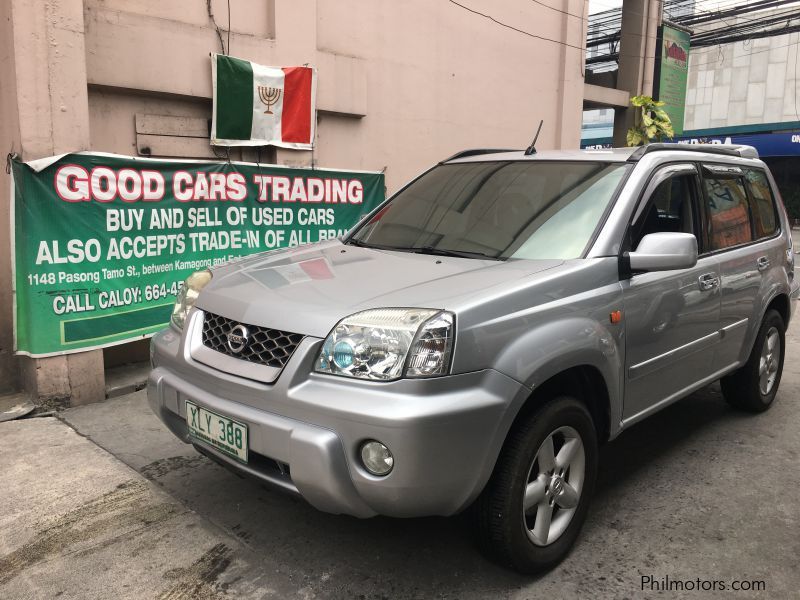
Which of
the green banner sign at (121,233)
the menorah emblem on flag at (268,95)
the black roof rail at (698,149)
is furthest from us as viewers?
the menorah emblem on flag at (268,95)

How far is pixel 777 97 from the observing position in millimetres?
27641

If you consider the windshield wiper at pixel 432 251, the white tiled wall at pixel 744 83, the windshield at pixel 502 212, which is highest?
the white tiled wall at pixel 744 83

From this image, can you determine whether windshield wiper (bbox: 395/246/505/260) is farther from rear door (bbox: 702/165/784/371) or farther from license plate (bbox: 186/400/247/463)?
rear door (bbox: 702/165/784/371)

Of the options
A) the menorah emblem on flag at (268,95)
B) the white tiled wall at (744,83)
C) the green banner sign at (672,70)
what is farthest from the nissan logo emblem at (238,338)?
the white tiled wall at (744,83)

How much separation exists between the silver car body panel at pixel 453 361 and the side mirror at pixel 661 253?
0.10 m

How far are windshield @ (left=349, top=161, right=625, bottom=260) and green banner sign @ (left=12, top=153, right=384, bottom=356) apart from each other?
7.25ft

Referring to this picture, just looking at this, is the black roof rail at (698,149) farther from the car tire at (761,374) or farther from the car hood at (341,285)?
the car tire at (761,374)

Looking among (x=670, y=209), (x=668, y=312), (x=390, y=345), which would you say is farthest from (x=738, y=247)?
(x=390, y=345)

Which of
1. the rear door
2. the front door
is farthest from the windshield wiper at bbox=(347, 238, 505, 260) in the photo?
the rear door

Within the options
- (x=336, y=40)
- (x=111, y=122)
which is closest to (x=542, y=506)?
(x=111, y=122)

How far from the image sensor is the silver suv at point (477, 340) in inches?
89.2

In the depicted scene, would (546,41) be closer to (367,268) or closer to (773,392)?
(773,392)

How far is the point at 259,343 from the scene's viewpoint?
8.42 ft

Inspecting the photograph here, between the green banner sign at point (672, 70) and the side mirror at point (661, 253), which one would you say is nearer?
the side mirror at point (661, 253)
